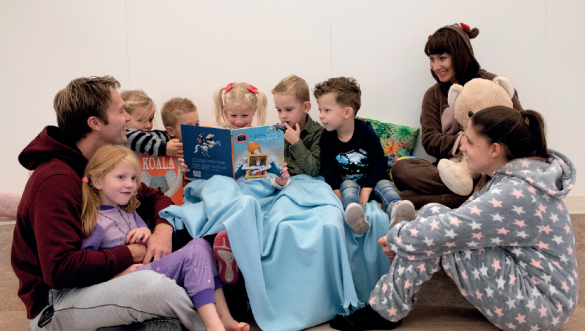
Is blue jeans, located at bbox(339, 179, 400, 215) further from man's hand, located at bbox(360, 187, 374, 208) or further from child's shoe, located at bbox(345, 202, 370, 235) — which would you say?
child's shoe, located at bbox(345, 202, 370, 235)

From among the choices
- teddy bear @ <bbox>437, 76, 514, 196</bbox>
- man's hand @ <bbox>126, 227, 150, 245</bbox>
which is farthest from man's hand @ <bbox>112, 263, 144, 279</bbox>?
teddy bear @ <bbox>437, 76, 514, 196</bbox>

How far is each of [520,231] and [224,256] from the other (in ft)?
3.65

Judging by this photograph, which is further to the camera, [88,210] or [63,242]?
[88,210]

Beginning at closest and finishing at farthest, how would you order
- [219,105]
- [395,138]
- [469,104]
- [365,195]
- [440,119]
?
[469,104]
[365,195]
[219,105]
[440,119]
[395,138]

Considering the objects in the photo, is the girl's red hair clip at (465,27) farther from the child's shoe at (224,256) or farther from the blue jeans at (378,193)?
the child's shoe at (224,256)

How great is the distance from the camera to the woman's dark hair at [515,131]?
5.37ft

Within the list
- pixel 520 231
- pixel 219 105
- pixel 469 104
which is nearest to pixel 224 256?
pixel 219 105

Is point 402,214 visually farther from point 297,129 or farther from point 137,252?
point 137,252

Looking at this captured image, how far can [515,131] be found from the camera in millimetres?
1634

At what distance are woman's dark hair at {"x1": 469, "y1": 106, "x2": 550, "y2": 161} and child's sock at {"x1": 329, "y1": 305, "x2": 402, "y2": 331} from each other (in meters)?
0.80

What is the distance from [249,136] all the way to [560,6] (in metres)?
2.11

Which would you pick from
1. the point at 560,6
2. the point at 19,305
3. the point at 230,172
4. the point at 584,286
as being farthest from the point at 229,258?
the point at 560,6

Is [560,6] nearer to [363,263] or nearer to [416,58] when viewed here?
[416,58]

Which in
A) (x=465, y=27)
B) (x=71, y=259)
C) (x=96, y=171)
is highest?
(x=465, y=27)
